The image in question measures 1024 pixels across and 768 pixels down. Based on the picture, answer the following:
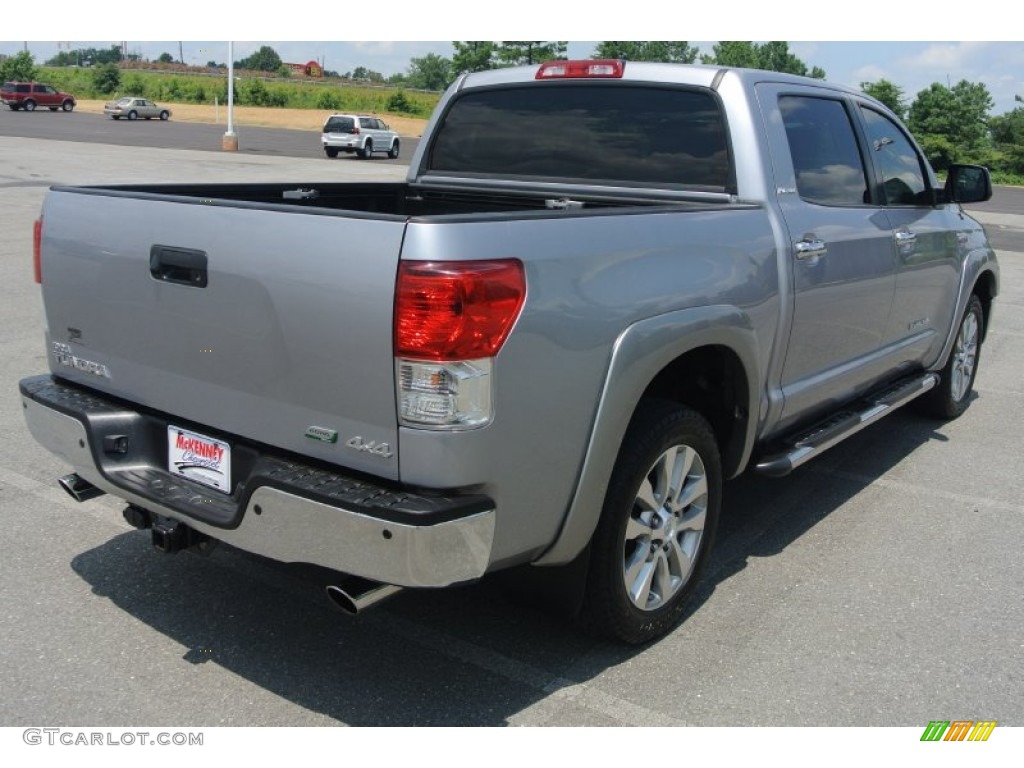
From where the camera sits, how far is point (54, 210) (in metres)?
3.42

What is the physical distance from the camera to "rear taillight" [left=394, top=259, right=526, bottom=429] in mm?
2547

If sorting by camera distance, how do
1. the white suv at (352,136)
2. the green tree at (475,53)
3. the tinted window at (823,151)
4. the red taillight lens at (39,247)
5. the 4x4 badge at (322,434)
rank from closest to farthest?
the 4x4 badge at (322,434) < the red taillight lens at (39,247) < the tinted window at (823,151) < the white suv at (352,136) < the green tree at (475,53)

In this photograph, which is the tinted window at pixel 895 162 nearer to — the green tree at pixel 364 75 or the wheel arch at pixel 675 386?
the wheel arch at pixel 675 386

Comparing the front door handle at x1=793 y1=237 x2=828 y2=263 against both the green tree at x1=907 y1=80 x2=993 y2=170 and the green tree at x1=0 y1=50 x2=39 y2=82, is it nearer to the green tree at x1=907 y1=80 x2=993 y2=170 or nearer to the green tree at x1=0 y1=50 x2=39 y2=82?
the green tree at x1=907 y1=80 x2=993 y2=170

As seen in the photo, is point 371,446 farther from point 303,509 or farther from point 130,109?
point 130,109

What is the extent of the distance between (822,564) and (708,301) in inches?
59.5

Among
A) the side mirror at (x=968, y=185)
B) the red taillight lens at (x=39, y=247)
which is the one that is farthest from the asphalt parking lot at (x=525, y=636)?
the side mirror at (x=968, y=185)

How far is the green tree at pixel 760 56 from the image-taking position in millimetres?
75875

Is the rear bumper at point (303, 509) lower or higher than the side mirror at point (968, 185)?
lower

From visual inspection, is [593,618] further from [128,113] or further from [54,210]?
[128,113]

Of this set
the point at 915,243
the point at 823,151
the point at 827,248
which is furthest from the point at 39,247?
the point at 915,243

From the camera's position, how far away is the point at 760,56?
87250mm

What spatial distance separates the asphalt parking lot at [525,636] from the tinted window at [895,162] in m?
1.59
